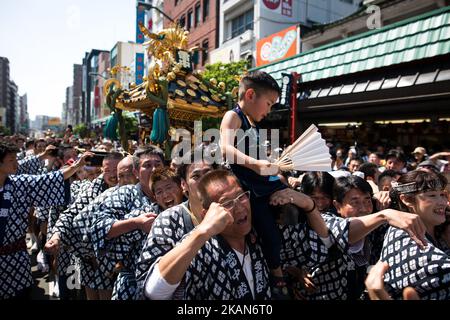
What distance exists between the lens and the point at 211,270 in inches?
66.0

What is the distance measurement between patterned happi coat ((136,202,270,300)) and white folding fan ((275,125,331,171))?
0.50 m

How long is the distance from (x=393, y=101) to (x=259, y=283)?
25.2 feet

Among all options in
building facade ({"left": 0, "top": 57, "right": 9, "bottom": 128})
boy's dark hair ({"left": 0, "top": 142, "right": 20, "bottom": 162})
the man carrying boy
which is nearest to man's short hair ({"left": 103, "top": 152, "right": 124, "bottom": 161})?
boy's dark hair ({"left": 0, "top": 142, "right": 20, "bottom": 162})

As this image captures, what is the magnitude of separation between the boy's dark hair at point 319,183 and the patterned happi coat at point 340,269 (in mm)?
457

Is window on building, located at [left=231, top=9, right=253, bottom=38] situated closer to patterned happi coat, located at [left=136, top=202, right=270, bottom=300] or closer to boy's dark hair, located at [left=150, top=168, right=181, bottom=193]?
boy's dark hair, located at [left=150, top=168, right=181, bottom=193]

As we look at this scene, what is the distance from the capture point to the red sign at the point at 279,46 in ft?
46.0

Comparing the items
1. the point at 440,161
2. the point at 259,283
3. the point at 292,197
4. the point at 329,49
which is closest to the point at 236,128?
the point at 292,197

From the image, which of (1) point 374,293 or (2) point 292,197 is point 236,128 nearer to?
(2) point 292,197

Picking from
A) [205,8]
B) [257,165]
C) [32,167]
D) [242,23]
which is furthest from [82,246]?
[205,8]

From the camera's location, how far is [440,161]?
18.0 ft

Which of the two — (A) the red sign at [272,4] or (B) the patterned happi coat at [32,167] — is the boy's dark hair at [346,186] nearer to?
(B) the patterned happi coat at [32,167]

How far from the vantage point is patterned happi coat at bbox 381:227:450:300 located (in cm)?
171
